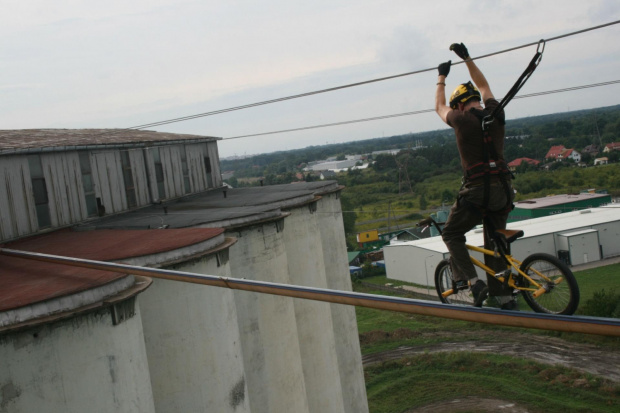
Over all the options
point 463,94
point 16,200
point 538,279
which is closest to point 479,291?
point 538,279

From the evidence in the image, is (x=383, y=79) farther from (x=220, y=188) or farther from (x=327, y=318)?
(x=220, y=188)

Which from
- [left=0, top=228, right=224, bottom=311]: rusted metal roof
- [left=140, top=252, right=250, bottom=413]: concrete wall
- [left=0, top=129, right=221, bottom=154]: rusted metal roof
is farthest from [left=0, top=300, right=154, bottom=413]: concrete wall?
[left=0, top=129, right=221, bottom=154]: rusted metal roof

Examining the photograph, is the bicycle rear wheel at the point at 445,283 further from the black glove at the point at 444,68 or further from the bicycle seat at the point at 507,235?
the black glove at the point at 444,68

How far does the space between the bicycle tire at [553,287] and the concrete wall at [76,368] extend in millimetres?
6187

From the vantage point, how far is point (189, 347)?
39.4ft

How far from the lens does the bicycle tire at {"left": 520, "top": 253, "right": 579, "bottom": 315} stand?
21.6ft

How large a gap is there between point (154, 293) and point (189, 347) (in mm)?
1250

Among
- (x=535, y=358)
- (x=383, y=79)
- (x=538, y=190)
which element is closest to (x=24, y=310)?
(x=383, y=79)

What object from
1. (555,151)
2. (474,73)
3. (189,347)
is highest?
(474,73)

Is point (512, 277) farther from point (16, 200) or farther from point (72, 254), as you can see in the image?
point (16, 200)

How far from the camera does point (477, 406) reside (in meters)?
26.8

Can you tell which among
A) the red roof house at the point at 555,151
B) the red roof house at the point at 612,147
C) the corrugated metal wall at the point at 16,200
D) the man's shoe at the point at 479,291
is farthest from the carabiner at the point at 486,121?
the red roof house at the point at 555,151

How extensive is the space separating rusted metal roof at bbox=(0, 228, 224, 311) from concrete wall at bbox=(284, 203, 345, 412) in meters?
5.32

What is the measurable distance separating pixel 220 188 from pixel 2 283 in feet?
60.3
